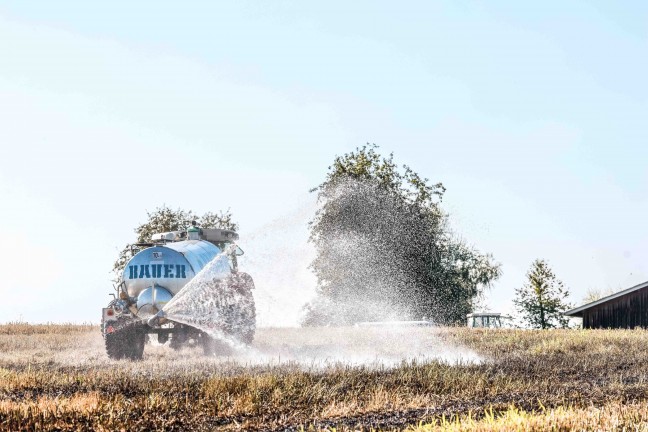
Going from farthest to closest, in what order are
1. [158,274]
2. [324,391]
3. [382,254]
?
[382,254], [158,274], [324,391]

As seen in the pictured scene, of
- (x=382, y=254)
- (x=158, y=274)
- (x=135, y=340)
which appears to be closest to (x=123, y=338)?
(x=135, y=340)

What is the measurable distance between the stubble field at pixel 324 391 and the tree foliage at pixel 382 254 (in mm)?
22499

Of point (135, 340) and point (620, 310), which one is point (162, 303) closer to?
point (135, 340)

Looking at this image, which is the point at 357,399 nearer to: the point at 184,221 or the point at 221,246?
the point at 221,246

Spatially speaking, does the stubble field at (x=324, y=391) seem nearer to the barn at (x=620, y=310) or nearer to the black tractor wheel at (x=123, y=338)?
the black tractor wheel at (x=123, y=338)

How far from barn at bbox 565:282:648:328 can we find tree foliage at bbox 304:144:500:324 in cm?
781

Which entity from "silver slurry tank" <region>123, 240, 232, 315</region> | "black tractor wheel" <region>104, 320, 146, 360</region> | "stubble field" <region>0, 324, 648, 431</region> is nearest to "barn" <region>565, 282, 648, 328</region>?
"stubble field" <region>0, 324, 648, 431</region>

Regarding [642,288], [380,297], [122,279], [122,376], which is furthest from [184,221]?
[122,376]

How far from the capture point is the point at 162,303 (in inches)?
925

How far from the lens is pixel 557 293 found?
7056 centimetres

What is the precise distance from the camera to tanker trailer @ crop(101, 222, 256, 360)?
76.7 ft

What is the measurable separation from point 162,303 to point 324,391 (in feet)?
31.8

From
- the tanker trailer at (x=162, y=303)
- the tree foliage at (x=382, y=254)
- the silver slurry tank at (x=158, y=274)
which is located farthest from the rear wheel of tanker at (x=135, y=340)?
the tree foliage at (x=382, y=254)

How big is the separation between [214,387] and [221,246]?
40.7ft
